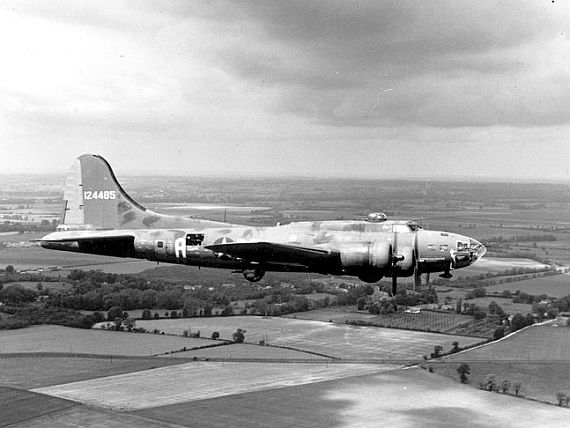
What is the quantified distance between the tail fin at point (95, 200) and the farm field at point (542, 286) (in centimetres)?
8990

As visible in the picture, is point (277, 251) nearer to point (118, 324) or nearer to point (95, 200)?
point (95, 200)

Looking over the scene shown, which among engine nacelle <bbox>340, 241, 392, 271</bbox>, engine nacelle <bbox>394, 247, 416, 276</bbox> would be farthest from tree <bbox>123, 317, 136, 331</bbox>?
engine nacelle <bbox>394, 247, 416, 276</bbox>

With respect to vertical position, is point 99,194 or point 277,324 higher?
point 99,194

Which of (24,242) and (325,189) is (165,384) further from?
(24,242)

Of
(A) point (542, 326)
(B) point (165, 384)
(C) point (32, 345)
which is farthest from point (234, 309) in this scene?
(A) point (542, 326)

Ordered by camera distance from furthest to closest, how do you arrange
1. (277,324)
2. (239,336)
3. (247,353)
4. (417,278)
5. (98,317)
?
(98,317) < (277,324) < (239,336) < (247,353) < (417,278)

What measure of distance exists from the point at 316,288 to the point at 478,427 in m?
69.2

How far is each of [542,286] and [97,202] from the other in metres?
95.8

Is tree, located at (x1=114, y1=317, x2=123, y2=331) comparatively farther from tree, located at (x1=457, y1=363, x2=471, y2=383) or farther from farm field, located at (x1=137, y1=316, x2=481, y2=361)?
tree, located at (x1=457, y1=363, x2=471, y2=383)

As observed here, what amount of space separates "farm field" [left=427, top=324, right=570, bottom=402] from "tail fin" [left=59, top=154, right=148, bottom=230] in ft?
161

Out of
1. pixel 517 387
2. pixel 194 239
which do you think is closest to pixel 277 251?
pixel 194 239

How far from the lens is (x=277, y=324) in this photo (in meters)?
102

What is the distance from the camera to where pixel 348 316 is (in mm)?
106375

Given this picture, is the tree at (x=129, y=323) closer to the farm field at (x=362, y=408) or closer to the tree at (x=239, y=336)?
the tree at (x=239, y=336)
